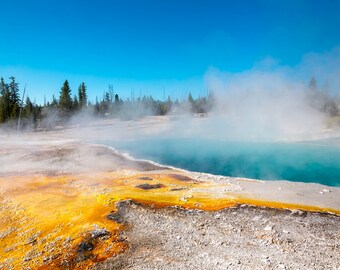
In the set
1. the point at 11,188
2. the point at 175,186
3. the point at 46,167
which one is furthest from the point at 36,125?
the point at 175,186

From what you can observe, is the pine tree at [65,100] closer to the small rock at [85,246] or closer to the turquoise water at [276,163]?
the turquoise water at [276,163]

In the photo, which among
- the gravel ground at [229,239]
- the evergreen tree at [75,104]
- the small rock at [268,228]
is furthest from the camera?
the evergreen tree at [75,104]

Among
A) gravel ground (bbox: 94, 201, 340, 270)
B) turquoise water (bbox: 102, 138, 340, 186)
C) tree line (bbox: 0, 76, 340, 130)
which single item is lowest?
turquoise water (bbox: 102, 138, 340, 186)

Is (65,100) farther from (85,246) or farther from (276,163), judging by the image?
(85,246)

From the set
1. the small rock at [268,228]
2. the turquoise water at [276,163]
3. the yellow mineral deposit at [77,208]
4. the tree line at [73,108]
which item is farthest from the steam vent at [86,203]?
the tree line at [73,108]

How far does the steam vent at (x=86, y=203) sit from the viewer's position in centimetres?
1003

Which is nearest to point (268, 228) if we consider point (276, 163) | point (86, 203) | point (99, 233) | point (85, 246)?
point (99, 233)

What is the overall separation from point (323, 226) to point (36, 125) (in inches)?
3096

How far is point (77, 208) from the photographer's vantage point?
14523mm

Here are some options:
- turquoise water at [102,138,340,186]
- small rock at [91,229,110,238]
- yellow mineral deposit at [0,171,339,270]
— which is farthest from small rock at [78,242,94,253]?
turquoise water at [102,138,340,186]

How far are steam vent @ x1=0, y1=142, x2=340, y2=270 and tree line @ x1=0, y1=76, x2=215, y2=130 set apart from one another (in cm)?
5084

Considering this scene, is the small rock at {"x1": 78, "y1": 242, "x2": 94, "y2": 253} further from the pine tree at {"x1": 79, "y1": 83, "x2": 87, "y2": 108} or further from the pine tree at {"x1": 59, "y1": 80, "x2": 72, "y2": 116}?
the pine tree at {"x1": 79, "y1": 83, "x2": 87, "y2": 108}

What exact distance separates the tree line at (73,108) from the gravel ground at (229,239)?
64131 millimetres

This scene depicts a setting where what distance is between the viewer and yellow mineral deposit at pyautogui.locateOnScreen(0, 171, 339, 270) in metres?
9.91
